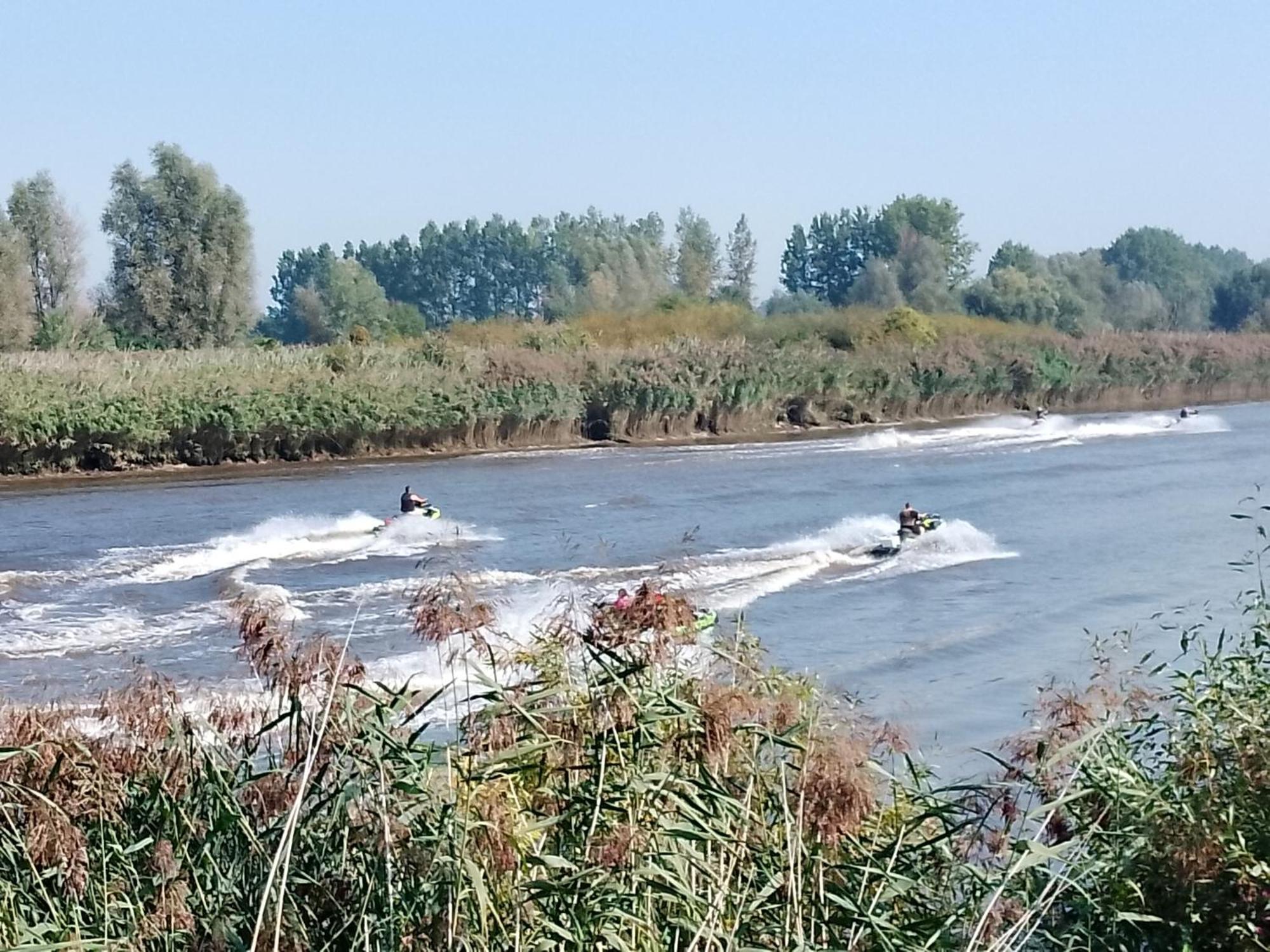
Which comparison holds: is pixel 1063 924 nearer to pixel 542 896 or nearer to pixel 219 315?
pixel 542 896

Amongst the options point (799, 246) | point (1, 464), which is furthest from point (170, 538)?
point (799, 246)

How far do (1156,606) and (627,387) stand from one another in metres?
31.9

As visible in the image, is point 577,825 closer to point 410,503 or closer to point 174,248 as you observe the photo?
point 410,503

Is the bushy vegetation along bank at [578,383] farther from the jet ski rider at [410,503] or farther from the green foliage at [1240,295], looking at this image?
the green foliage at [1240,295]

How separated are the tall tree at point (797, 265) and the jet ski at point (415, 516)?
99991mm

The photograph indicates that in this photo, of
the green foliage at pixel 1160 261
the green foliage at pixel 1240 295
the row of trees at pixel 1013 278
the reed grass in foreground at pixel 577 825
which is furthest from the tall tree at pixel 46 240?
the green foliage at pixel 1160 261

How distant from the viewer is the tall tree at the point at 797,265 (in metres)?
129

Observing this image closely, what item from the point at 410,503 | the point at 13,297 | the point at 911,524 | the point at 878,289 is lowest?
the point at 911,524

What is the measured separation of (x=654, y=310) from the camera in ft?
233

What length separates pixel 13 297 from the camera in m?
56.0

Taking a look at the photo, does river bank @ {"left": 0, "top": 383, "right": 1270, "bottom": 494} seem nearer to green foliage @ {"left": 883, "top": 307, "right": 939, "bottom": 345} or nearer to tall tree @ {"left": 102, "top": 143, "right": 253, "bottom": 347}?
green foliage @ {"left": 883, "top": 307, "right": 939, "bottom": 345}

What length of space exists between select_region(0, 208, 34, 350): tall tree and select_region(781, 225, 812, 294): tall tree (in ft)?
255

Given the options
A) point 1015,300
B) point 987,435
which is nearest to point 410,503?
point 987,435

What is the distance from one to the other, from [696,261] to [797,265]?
31.4 metres
